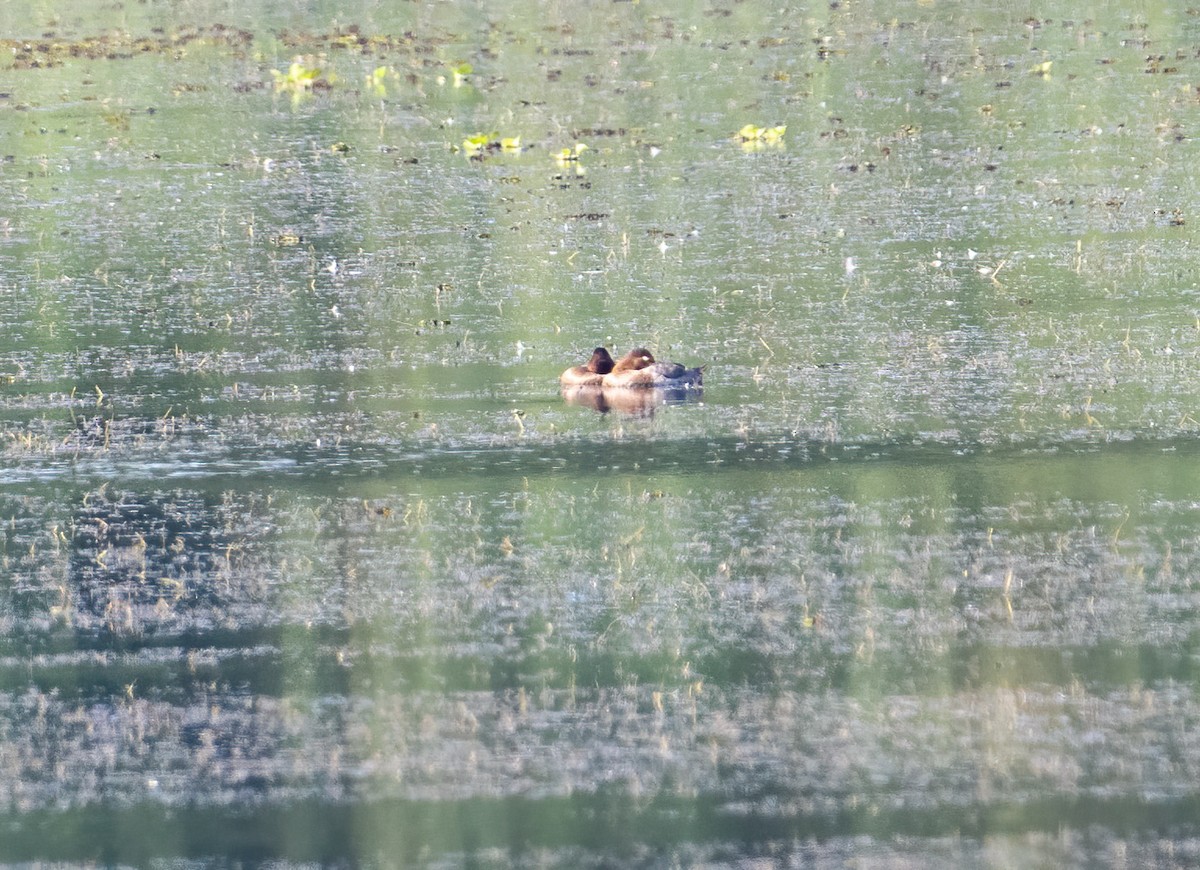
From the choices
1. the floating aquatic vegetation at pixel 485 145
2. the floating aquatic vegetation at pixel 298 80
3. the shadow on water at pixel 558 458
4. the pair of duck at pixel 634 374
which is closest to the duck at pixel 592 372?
the pair of duck at pixel 634 374

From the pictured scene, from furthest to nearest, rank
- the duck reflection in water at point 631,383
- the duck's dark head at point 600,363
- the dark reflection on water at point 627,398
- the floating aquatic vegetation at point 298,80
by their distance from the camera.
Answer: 1. the floating aquatic vegetation at point 298,80
2. the duck's dark head at point 600,363
3. the duck reflection in water at point 631,383
4. the dark reflection on water at point 627,398

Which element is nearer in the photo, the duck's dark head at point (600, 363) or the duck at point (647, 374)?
the duck at point (647, 374)

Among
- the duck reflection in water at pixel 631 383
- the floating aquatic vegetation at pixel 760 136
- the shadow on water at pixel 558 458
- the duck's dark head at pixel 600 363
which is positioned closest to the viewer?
the shadow on water at pixel 558 458

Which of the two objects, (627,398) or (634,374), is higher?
(634,374)

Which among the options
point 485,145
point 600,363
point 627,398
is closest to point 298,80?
point 485,145

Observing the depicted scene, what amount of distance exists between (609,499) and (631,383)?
7.58ft

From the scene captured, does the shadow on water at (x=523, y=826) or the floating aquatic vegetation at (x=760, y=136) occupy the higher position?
the floating aquatic vegetation at (x=760, y=136)

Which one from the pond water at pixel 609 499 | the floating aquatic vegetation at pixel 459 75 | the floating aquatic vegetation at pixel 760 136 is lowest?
the pond water at pixel 609 499

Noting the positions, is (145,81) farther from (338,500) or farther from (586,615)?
(586,615)

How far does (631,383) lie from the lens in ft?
44.4

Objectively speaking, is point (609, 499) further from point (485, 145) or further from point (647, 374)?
point (485, 145)

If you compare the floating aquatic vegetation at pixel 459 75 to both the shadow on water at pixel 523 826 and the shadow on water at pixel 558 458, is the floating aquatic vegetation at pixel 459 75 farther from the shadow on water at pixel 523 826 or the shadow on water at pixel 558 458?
the shadow on water at pixel 523 826

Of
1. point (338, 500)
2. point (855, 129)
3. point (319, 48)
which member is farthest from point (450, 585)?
point (319, 48)

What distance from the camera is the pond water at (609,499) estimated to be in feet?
25.6
